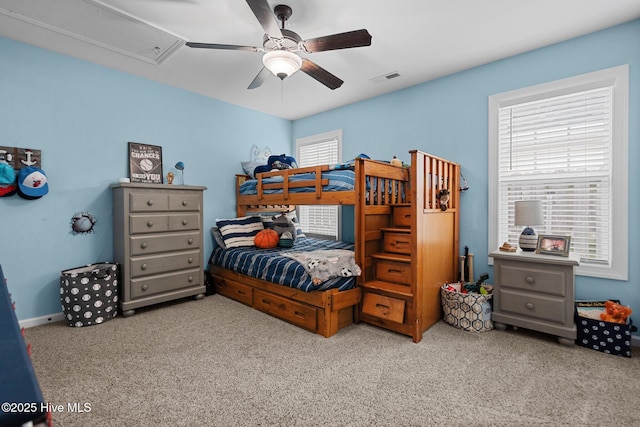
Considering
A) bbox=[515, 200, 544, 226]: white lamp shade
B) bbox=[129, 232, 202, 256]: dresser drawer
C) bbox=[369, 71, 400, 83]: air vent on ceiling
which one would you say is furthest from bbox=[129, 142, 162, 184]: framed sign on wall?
bbox=[515, 200, 544, 226]: white lamp shade

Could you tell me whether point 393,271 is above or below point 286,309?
above

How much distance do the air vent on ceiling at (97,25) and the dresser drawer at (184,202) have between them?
56.7 inches

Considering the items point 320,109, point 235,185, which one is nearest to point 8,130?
point 235,185

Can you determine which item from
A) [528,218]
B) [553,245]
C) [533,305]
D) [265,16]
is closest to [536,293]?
[533,305]

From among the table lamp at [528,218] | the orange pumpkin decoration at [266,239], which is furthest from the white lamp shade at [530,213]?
the orange pumpkin decoration at [266,239]

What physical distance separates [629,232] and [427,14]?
2386mm

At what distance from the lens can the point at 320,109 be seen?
4.62m

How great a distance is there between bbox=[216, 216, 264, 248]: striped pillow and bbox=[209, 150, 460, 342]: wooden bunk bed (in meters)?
0.55

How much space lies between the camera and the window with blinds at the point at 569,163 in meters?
2.51

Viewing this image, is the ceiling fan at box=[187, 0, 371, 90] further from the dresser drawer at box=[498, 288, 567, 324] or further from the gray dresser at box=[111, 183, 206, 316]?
the dresser drawer at box=[498, 288, 567, 324]

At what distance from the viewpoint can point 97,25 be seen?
246 centimetres

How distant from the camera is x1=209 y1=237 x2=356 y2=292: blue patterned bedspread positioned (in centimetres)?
269

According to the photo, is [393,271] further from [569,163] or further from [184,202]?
[184,202]

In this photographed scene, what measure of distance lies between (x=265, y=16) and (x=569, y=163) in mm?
2826
